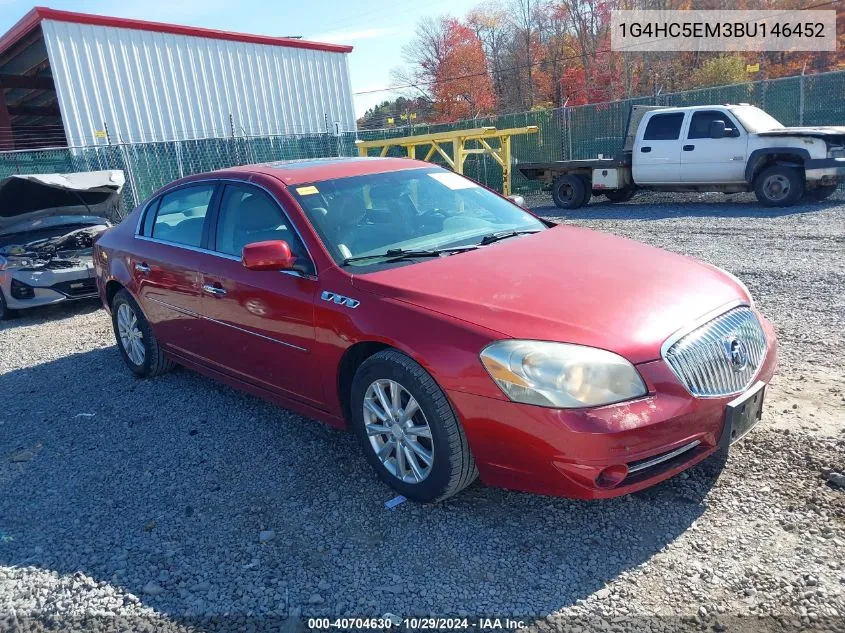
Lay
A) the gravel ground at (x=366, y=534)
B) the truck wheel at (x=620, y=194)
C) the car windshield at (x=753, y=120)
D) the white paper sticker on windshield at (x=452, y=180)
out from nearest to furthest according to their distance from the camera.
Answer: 1. the gravel ground at (x=366, y=534)
2. the white paper sticker on windshield at (x=452, y=180)
3. the car windshield at (x=753, y=120)
4. the truck wheel at (x=620, y=194)

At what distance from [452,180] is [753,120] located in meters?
10.4

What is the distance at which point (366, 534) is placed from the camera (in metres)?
3.10

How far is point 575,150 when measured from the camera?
728 inches

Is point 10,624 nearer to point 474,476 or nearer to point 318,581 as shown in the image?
point 318,581

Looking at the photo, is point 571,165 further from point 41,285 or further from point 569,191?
point 41,285

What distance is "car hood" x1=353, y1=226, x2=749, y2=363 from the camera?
2.85 m

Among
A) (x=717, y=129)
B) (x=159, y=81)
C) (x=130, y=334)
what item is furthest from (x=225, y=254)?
(x=159, y=81)

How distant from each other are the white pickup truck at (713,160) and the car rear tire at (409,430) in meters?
11.2

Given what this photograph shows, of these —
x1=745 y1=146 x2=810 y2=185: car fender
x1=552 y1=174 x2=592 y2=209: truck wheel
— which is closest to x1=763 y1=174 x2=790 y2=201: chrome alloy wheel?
x1=745 y1=146 x2=810 y2=185: car fender

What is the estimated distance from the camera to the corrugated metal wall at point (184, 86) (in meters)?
18.3

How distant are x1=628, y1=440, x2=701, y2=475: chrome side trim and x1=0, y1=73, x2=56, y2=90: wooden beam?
2424 centimetres

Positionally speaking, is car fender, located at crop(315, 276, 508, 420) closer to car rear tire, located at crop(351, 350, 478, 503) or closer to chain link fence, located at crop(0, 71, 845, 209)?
car rear tire, located at crop(351, 350, 478, 503)

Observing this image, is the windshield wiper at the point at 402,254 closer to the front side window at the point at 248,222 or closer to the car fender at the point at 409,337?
the car fender at the point at 409,337

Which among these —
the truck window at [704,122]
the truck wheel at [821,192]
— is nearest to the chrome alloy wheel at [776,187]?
the truck wheel at [821,192]
